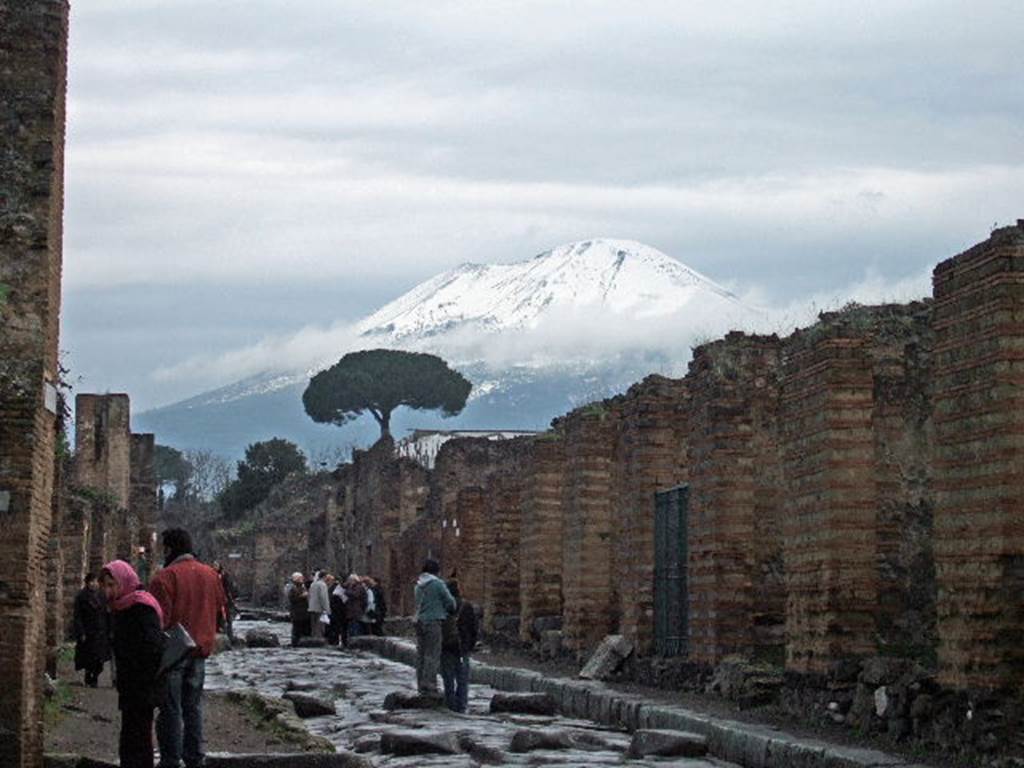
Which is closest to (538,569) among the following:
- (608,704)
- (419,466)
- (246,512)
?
(608,704)

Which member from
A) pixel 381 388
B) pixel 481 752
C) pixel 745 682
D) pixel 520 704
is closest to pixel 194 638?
pixel 481 752

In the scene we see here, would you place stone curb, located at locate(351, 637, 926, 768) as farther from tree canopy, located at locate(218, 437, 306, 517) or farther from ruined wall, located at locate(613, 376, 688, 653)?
Answer: tree canopy, located at locate(218, 437, 306, 517)

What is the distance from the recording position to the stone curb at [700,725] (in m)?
12.3

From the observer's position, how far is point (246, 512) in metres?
89.6

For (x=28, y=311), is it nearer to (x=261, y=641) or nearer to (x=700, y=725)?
(x=700, y=725)

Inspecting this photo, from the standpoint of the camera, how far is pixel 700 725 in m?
15.1

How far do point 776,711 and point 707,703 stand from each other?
3.93ft

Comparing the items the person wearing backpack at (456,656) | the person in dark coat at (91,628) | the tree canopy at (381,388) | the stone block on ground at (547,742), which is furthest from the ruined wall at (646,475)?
the tree canopy at (381,388)

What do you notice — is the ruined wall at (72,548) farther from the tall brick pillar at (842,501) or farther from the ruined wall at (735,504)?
the tall brick pillar at (842,501)

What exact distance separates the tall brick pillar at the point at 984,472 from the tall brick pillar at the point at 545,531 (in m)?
14.2

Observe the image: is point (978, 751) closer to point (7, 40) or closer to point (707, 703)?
point (707, 703)

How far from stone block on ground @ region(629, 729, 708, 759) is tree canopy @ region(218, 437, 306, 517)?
7736cm

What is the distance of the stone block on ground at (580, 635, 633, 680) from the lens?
860 inches

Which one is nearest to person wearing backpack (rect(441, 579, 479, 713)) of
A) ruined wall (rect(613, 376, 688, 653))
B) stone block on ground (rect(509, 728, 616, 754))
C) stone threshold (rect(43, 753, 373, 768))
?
stone block on ground (rect(509, 728, 616, 754))
